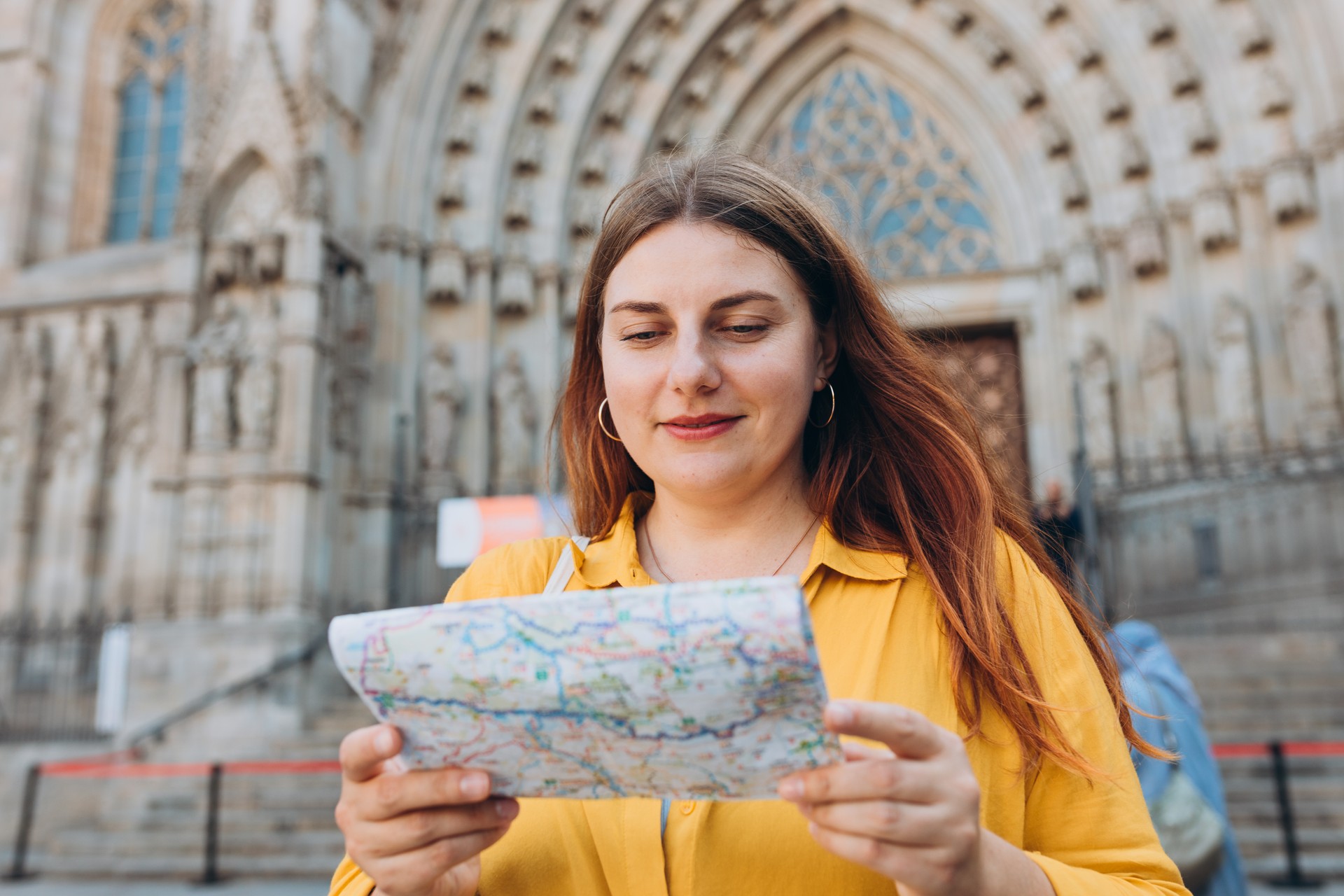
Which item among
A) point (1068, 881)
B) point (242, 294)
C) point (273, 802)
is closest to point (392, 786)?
point (1068, 881)

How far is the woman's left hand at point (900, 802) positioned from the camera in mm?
953

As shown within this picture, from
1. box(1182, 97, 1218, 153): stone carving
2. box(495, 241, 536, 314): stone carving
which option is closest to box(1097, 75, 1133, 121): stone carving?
box(1182, 97, 1218, 153): stone carving

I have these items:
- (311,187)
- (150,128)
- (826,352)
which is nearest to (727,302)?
(826,352)

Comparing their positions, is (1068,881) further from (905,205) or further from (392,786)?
(905,205)

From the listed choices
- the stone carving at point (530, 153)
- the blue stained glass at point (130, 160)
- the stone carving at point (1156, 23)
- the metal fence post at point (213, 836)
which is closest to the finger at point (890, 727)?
the metal fence post at point (213, 836)

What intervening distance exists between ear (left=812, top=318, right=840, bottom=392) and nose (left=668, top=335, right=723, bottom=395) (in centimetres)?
26

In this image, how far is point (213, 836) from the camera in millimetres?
6258

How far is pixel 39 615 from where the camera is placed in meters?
10.5

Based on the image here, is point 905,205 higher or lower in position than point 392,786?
higher

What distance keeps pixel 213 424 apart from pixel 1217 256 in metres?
9.71

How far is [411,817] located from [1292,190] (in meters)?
10.8

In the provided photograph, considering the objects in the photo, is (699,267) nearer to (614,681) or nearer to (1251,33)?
(614,681)

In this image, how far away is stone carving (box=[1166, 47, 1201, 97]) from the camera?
1043cm

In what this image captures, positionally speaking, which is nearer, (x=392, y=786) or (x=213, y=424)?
(x=392, y=786)
